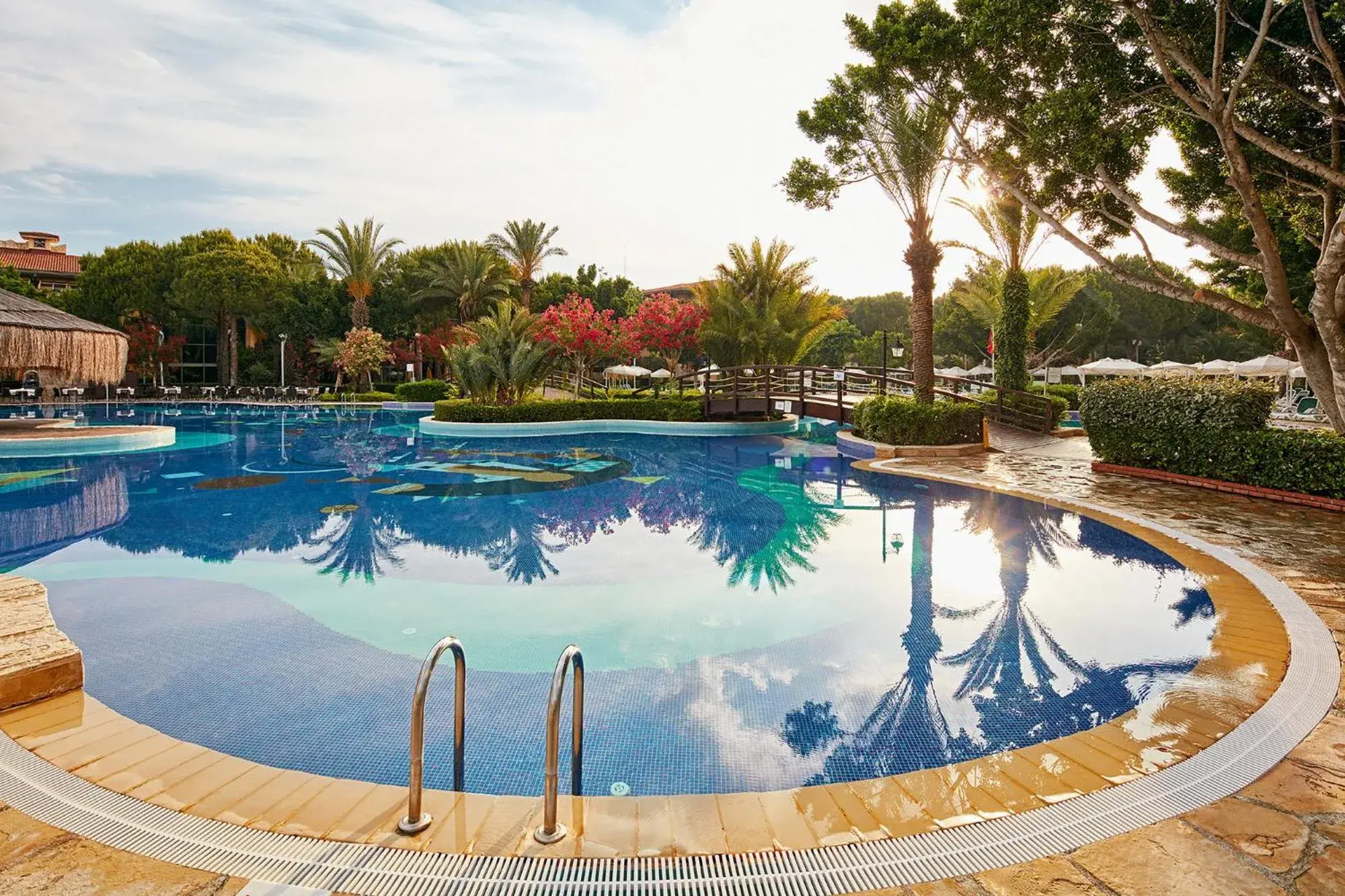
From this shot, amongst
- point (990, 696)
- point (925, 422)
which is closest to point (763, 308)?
point (925, 422)

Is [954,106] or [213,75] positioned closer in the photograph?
[954,106]

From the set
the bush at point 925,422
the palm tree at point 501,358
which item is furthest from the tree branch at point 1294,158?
the palm tree at point 501,358

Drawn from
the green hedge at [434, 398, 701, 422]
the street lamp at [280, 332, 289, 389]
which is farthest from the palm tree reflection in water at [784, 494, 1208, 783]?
the street lamp at [280, 332, 289, 389]

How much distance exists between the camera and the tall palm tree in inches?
626

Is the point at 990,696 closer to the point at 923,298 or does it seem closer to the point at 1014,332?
the point at 923,298

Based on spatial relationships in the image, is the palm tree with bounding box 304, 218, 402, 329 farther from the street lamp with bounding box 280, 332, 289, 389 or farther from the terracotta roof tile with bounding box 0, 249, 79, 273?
the terracotta roof tile with bounding box 0, 249, 79, 273

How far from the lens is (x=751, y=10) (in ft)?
41.5

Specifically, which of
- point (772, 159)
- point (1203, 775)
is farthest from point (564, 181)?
point (1203, 775)

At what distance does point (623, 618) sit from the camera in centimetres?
660

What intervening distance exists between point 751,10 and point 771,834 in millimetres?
13331

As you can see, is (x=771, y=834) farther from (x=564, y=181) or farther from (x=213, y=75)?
(x=213, y=75)

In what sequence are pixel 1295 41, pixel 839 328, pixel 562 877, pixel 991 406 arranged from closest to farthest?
pixel 562 877, pixel 1295 41, pixel 991 406, pixel 839 328

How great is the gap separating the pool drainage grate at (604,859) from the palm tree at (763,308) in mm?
28126

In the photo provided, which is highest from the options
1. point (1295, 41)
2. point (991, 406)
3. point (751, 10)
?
point (751, 10)
